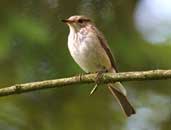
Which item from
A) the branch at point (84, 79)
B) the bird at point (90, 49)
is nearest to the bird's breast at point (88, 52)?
the bird at point (90, 49)

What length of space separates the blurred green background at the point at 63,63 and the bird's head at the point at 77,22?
5 cm

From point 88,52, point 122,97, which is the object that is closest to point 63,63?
point 88,52

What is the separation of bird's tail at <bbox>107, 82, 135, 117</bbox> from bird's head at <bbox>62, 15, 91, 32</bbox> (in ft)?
1.60

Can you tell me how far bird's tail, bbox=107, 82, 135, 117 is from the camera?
402 cm

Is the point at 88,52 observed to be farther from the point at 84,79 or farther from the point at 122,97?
the point at 84,79

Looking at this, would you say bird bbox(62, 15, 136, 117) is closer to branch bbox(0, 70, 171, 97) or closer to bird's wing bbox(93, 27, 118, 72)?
bird's wing bbox(93, 27, 118, 72)

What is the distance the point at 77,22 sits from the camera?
421cm

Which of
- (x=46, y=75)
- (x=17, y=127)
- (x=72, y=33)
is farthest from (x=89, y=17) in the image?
(x=17, y=127)

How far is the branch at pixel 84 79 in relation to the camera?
2987 mm

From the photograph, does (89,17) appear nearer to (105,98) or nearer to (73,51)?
(73,51)

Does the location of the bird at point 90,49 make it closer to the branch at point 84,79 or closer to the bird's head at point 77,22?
the bird's head at point 77,22

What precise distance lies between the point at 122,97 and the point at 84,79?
1.10m

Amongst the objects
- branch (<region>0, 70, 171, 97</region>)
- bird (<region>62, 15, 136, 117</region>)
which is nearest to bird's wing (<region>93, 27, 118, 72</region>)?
bird (<region>62, 15, 136, 117</region>)

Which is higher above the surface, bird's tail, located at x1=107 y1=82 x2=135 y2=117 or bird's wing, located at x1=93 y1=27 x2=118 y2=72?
bird's wing, located at x1=93 y1=27 x2=118 y2=72
